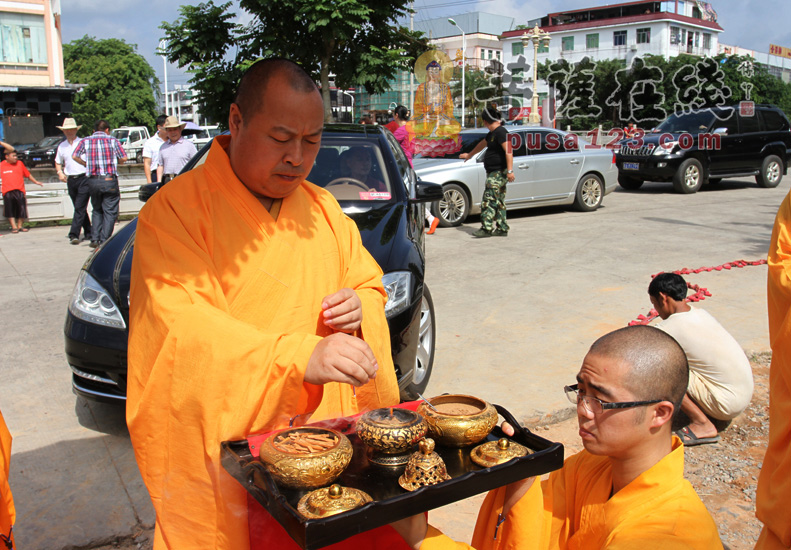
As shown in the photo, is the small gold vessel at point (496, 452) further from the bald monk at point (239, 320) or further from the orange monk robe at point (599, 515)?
the bald monk at point (239, 320)

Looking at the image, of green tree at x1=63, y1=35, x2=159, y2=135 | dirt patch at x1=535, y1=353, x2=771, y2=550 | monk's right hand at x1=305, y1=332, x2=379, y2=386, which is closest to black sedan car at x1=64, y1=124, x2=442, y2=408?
dirt patch at x1=535, y1=353, x2=771, y2=550

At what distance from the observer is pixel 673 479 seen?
1713mm

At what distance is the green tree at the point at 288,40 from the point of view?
270 inches

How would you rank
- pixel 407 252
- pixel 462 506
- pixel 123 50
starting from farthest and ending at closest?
pixel 123 50, pixel 407 252, pixel 462 506

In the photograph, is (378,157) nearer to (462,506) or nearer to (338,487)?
(462,506)

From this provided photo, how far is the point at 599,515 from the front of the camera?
179 cm

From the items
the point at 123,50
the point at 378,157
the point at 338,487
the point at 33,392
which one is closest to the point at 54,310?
the point at 33,392

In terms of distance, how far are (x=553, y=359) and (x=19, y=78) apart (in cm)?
3758

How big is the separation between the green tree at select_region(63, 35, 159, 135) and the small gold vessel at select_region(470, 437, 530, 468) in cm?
5165

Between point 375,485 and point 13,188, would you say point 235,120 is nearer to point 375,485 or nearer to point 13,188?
point 375,485

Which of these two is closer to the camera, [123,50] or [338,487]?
[338,487]

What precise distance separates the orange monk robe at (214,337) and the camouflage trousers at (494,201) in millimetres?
8078

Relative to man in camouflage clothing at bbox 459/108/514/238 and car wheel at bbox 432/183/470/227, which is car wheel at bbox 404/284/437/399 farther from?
car wheel at bbox 432/183/470/227

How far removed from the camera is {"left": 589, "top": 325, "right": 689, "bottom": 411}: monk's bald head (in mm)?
1743
